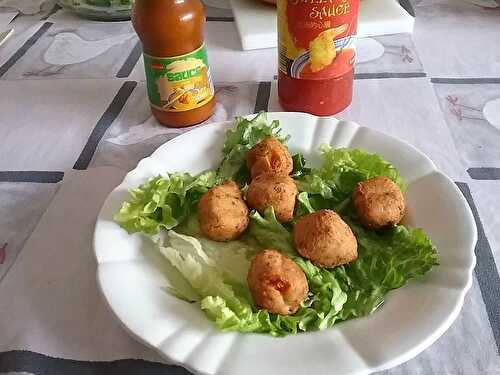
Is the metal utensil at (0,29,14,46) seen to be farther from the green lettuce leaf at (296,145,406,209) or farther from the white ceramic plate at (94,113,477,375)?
the green lettuce leaf at (296,145,406,209)

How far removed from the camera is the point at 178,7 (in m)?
0.73

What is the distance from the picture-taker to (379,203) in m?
0.55

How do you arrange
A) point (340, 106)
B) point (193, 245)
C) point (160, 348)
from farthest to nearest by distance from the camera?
point (340, 106)
point (193, 245)
point (160, 348)

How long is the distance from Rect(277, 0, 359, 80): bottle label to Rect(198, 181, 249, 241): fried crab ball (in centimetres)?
25

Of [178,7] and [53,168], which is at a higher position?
[178,7]

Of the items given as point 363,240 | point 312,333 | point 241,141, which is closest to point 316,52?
point 241,141

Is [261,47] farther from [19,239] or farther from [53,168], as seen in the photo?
[19,239]

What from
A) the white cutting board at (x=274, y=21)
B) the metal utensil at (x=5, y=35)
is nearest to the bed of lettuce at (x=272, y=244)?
the white cutting board at (x=274, y=21)

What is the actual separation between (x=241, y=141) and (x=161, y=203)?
14 centimetres

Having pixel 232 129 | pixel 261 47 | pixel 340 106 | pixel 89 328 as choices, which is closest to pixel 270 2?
pixel 261 47

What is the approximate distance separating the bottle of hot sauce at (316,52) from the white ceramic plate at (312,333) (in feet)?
0.62

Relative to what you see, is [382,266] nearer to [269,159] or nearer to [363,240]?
[363,240]

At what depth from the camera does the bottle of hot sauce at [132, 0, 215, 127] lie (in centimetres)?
72

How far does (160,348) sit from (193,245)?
5.2 inches
